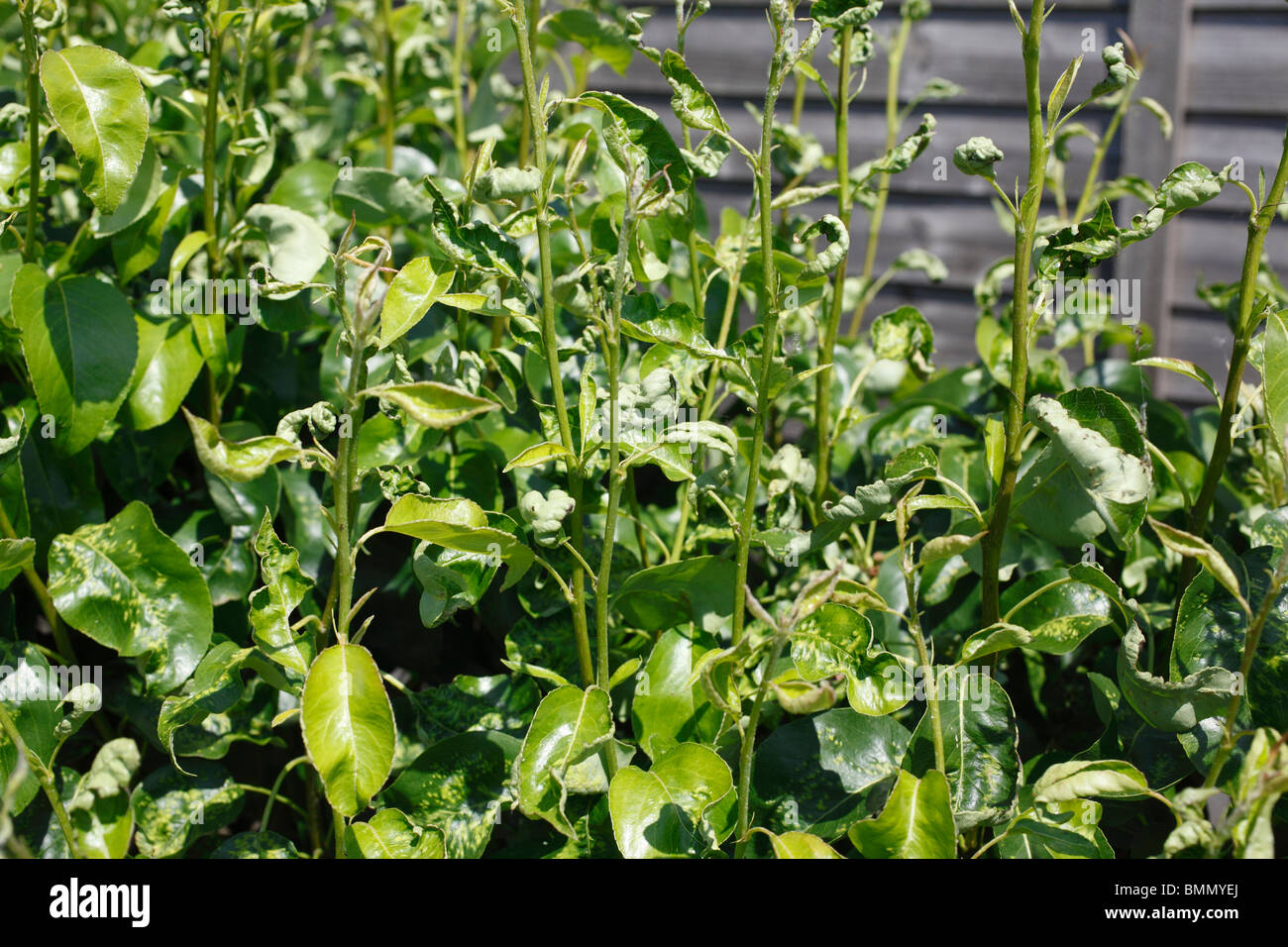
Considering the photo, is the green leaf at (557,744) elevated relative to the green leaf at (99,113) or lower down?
lower down

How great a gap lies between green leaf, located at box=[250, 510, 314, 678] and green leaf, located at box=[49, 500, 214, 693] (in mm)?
164

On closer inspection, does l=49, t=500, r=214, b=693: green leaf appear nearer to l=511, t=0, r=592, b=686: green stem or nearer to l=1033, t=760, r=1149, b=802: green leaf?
l=511, t=0, r=592, b=686: green stem

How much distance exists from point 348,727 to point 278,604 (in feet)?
0.67

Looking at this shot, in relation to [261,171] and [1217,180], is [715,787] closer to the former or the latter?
[1217,180]

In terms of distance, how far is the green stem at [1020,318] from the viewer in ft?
3.14

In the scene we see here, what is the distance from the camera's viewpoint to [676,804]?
98 cm

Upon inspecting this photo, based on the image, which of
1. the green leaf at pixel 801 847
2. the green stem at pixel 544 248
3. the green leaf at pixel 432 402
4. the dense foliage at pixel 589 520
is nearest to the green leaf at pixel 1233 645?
the dense foliage at pixel 589 520

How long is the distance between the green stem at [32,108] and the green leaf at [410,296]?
54 cm

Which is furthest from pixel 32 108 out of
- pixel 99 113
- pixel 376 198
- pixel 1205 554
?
pixel 1205 554

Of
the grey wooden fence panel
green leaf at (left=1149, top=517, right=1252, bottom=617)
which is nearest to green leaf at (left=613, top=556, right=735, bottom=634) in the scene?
green leaf at (left=1149, top=517, right=1252, bottom=617)

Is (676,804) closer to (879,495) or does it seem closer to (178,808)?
(879,495)

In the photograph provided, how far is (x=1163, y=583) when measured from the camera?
140 cm

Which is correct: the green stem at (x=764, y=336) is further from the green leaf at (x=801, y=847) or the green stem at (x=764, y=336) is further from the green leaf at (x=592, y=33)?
the green leaf at (x=592, y=33)

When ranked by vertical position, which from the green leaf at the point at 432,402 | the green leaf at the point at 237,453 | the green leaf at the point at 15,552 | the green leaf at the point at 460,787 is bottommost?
the green leaf at the point at 460,787
